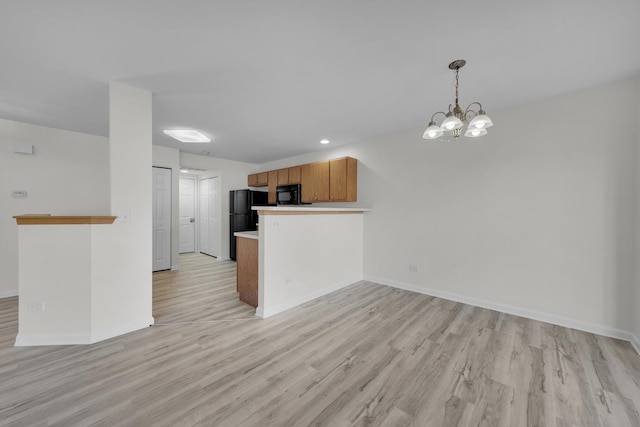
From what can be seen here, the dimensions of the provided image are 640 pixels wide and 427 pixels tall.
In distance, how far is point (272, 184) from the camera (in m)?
5.50

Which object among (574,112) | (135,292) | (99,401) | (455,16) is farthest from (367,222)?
(99,401)

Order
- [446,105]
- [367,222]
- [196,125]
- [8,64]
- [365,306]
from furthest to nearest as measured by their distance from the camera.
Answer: [367,222] < [196,125] < [365,306] < [446,105] < [8,64]

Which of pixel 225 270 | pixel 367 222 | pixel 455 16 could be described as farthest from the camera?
pixel 225 270

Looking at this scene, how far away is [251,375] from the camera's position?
5.84 ft

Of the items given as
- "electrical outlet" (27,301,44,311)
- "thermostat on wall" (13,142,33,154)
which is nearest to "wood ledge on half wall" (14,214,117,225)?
"electrical outlet" (27,301,44,311)

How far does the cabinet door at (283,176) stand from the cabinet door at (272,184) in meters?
0.12

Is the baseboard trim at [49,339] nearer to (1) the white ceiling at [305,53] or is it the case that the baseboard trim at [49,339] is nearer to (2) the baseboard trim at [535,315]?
(1) the white ceiling at [305,53]

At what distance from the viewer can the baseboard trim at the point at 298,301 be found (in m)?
2.75

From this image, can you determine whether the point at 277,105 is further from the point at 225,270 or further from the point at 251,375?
the point at 225,270

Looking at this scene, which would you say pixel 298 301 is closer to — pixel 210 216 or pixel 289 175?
pixel 289 175

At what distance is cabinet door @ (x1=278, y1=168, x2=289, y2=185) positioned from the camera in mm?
5168

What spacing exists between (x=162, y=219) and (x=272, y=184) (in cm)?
233

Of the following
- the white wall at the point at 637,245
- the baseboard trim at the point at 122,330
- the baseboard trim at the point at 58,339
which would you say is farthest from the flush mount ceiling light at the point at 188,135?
the white wall at the point at 637,245

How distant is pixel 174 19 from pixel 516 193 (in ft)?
11.9
